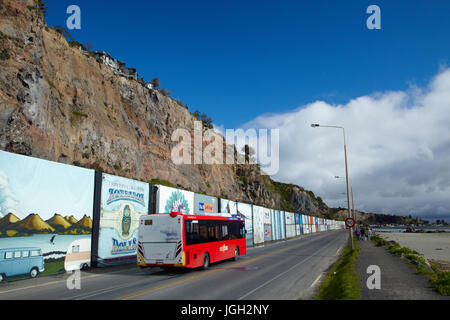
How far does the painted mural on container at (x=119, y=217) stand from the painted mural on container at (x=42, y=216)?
1.13 m

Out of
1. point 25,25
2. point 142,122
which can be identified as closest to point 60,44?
point 25,25

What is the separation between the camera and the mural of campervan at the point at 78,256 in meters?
17.6

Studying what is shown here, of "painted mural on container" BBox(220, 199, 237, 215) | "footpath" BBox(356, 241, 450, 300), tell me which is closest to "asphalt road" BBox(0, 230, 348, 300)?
"footpath" BBox(356, 241, 450, 300)

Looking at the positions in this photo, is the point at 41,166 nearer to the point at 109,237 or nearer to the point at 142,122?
the point at 109,237

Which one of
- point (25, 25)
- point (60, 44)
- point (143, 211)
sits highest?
point (60, 44)

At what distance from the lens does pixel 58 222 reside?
17047 mm

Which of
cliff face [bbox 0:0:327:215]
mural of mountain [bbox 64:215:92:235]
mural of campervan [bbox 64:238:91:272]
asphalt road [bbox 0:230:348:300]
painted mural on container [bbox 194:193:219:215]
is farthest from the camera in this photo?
painted mural on container [bbox 194:193:219:215]

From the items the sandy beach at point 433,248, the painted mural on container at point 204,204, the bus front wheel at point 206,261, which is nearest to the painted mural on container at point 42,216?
the bus front wheel at point 206,261

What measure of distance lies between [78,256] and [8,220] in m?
5.02

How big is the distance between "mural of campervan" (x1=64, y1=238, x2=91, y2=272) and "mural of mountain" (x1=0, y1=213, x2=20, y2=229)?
380cm

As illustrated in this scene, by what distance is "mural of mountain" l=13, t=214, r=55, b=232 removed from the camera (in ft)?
48.8

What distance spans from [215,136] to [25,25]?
1950 inches

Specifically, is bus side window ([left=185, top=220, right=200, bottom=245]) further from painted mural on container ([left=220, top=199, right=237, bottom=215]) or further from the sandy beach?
painted mural on container ([left=220, top=199, right=237, bottom=215])
